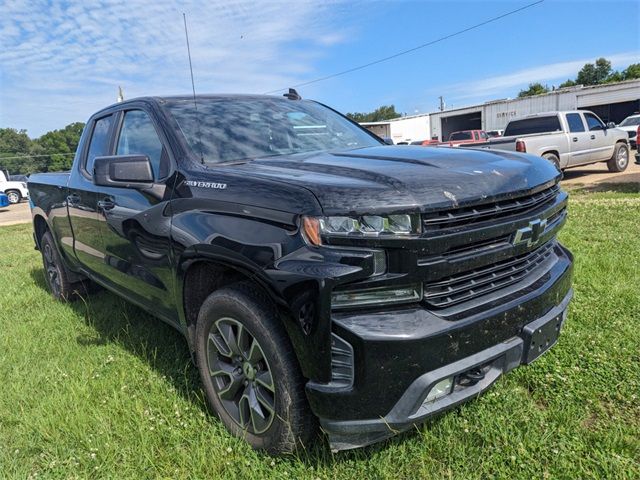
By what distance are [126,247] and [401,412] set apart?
2.11 metres

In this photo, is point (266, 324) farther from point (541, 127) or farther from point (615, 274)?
point (541, 127)

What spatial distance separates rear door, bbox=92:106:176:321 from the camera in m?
2.73

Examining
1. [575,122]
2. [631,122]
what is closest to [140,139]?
[575,122]

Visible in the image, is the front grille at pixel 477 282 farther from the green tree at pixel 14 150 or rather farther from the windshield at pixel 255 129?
the green tree at pixel 14 150

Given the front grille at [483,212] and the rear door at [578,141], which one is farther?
the rear door at [578,141]

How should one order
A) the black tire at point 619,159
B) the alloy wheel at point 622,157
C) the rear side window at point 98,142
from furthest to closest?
the alloy wheel at point 622,157, the black tire at point 619,159, the rear side window at point 98,142

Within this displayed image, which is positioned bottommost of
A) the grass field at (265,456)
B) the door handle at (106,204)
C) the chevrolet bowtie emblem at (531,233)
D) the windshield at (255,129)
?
the grass field at (265,456)

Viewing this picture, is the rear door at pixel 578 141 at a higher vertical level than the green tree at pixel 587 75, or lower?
lower

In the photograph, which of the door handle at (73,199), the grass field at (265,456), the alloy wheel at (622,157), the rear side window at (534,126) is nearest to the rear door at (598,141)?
A: the alloy wheel at (622,157)

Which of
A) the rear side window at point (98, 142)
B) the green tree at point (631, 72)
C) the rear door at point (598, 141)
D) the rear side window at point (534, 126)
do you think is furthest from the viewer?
the green tree at point (631, 72)

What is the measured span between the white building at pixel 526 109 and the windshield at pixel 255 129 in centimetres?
3223

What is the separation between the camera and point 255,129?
3100mm

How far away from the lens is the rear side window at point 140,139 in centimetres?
293

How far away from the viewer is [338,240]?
1837 mm
